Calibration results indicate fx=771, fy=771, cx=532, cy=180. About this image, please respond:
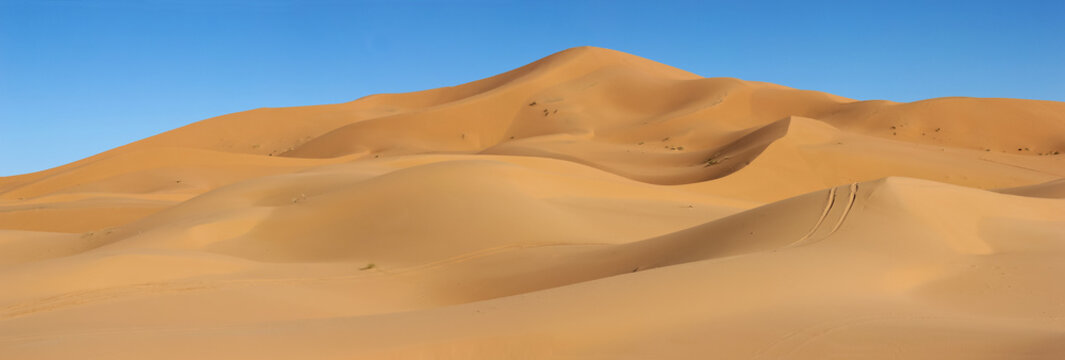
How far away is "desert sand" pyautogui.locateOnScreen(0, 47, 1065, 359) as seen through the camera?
539 cm

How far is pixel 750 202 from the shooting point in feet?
72.2

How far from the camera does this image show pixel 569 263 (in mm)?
11188

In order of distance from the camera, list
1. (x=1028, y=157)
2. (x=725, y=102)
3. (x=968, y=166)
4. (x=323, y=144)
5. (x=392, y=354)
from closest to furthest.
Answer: (x=392, y=354) < (x=968, y=166) < (x=1028, y=157) < (x=725, y=102) < (x=323, y=144)

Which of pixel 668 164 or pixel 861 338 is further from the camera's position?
pixel 668 164

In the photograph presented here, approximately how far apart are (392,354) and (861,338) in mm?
3187

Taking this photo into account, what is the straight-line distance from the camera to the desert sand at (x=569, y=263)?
5.39 meters

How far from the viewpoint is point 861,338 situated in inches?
208

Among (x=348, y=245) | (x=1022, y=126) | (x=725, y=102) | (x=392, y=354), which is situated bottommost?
(x=392, y=354)

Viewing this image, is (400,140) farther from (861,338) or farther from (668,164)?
(861,338)

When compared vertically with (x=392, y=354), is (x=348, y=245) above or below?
above

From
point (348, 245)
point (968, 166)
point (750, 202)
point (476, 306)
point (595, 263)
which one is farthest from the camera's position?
point (968, 166)

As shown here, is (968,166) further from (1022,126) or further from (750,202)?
(1022,126)

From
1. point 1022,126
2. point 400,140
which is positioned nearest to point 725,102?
point 1022,126

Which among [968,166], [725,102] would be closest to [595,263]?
[968,166]
